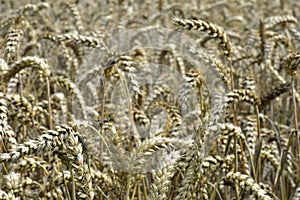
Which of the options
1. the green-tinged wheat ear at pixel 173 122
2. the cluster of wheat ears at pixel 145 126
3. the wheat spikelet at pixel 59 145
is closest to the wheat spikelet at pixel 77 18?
the cluster of wheat ears at pixel 145 126

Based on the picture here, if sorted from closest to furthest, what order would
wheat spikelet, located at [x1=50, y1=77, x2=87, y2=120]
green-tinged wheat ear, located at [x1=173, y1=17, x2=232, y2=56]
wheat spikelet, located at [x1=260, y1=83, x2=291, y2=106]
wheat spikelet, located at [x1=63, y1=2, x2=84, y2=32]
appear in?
1. green-tinged wheat ear, located at [x1=173, y1=17, x2=232, y2=56]
2. wheat spikelet, located at [x1=50, y1=77, x2=87, y2=120]
3. wheat spikelet, located at [x1=260, y1=83, x2=291, y2=106]
4. wheat spikelet, located at [x1=63, y1=2, x2=84, y2=32]

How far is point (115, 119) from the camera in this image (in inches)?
93.0

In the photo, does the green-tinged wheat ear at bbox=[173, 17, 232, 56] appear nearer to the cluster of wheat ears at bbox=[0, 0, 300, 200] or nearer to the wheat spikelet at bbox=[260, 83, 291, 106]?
the cluster of wheat ears at bbox=[0, 0, 300, 200]

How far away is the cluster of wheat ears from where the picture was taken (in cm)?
149

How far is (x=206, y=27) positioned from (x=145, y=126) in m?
0.63

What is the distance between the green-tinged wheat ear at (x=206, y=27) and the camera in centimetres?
169

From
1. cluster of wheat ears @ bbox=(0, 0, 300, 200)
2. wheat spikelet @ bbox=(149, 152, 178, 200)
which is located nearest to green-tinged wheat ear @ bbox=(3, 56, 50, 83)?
cluster of wheat ears @ bbox=(0, 0, 300, 200)

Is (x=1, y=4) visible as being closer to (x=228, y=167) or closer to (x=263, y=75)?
(x=263, y=75)

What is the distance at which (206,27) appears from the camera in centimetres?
175

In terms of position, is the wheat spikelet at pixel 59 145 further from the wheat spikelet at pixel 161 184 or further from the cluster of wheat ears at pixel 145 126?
the wheat spikelet at pixel 161 184

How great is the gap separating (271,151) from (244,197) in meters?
0.22

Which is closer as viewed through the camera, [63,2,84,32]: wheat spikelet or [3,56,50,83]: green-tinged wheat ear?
[3,56,50,83]: green-tinged wheat ear

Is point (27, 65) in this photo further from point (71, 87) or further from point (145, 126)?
point (145, 126)

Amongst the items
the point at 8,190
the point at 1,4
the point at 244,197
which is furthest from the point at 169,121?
the point at 1,4
